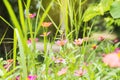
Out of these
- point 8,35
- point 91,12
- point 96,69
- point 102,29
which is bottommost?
point 102,29

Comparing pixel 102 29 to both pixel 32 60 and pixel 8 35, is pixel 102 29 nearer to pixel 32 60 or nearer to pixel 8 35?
pixel 8 35

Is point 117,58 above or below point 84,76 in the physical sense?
above

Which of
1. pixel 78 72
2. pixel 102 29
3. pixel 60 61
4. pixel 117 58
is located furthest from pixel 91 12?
pixel 102 29

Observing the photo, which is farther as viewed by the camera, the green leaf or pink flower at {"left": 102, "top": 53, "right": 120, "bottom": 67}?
the green leaf

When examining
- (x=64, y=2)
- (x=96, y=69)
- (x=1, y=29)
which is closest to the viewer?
(x=64, y=2)

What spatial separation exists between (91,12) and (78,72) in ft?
0.89

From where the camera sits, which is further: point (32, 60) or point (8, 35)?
point (8, 35)

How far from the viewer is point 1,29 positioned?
479cm

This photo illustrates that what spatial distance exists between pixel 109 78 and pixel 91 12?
0.36 m

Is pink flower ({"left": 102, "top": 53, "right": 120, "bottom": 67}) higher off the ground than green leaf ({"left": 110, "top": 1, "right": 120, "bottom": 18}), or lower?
higher

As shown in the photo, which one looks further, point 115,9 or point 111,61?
point 115,9

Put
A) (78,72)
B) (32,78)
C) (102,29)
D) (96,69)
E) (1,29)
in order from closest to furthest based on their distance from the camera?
1. (32,78)
2. (78,72)
3. (96,69)
4. (1,29)
5. (102,29)

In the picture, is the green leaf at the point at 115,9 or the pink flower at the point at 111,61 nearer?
the pink flower at the point at 111,61

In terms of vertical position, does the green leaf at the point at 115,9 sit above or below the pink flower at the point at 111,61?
below
